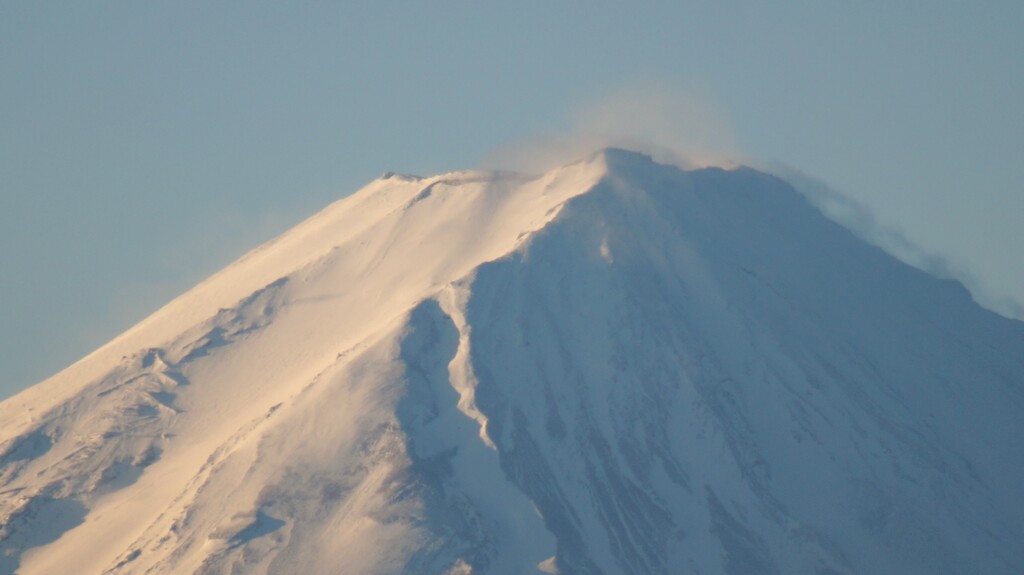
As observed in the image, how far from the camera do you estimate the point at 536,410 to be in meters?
147

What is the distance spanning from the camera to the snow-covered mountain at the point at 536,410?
13362 centimetres

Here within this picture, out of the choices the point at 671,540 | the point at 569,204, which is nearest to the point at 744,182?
the point at 569,204

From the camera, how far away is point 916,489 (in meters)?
153

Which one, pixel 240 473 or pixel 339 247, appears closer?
pixel 240 473

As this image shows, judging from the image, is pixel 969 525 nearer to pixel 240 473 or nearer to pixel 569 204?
pixel 569 204

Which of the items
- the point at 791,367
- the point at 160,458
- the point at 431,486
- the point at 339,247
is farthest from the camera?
the point at 339,247

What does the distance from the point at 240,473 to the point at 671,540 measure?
33589mm

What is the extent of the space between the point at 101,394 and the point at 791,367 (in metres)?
61.1

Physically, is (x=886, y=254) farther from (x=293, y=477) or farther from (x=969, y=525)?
(x=293, y=477)

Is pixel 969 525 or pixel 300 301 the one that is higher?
pixel 300 301

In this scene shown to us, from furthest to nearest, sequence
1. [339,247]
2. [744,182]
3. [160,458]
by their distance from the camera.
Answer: [744,182] → [339,247] → [160,458]

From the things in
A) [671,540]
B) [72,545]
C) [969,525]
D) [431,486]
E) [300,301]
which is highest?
[300,301]

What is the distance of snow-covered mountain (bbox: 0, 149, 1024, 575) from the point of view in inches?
5261

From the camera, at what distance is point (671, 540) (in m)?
139
